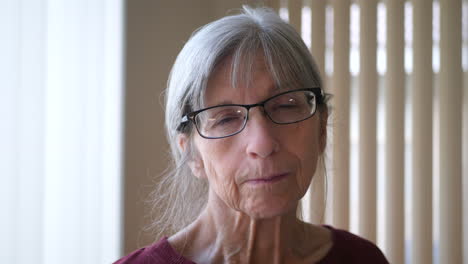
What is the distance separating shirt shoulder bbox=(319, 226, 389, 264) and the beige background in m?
0.95

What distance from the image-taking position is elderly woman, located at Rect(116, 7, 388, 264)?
2.78 ft

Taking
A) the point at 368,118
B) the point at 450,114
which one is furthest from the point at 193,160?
the point at 450,114

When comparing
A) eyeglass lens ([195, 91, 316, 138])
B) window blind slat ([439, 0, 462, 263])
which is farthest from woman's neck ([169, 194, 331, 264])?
window blind slat ([439, 0, 462, 263])

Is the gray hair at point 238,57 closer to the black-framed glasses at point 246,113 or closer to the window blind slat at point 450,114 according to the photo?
the black-framed glasses at point 246,113

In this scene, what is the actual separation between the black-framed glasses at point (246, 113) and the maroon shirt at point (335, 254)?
35 cm

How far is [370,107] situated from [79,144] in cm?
152

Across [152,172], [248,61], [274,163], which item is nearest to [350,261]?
[274,163]

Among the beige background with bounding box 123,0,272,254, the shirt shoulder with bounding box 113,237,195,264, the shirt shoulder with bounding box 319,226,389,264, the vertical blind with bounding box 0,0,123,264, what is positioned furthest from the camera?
the beige background with bounding box 123,0,272,254

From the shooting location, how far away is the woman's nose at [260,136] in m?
0.82

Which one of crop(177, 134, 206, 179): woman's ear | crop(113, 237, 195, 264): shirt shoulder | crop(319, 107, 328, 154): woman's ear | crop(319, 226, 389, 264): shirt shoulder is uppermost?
crop(319, 107, 328, 154): woman's ear

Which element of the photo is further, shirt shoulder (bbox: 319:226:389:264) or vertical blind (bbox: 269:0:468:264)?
vertical blind (bbox: 269:0:468:264)

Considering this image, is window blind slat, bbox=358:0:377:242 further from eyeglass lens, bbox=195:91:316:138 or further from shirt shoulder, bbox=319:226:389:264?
eyeglass lens, bbox=195:91:316:138

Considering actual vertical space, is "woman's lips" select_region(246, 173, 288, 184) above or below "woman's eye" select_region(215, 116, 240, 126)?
below

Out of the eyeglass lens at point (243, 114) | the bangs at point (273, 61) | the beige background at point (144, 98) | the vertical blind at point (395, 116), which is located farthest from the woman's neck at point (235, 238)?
the vertical blind at point (395, 116)
